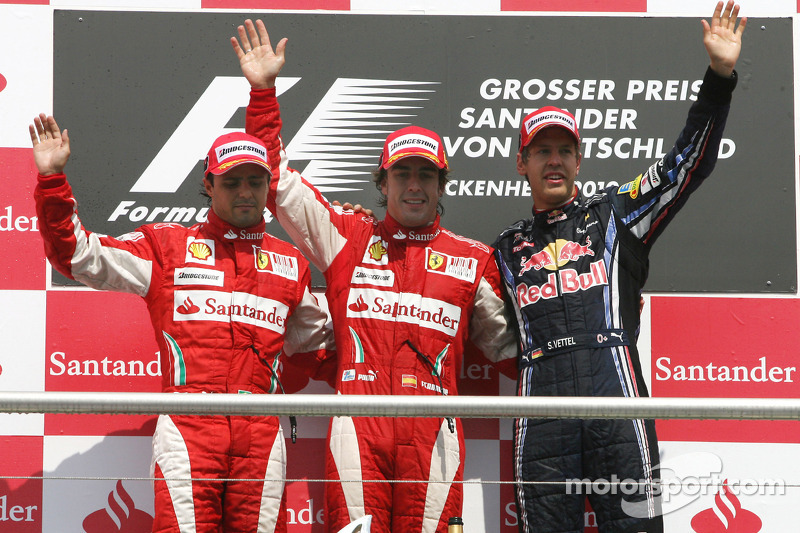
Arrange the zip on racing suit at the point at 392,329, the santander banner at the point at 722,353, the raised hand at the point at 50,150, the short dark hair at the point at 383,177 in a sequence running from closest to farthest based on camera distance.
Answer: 1. the raised hand at the point at 50,150
2. the zip on racing suit at the point at 392,329
3. the short dark hair at the point at 383,177
4. the santander banner at the point at 722,353

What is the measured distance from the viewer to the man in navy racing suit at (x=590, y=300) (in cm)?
244

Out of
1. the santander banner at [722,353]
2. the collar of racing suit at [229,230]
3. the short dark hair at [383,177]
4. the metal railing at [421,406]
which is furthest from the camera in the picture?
the santander banner at [722,353]

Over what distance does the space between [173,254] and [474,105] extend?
Answer: 3.77 feet

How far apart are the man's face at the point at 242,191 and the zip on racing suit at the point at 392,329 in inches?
1.8

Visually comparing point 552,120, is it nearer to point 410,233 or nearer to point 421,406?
point 410,233

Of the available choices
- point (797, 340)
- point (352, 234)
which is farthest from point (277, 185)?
point (797, 340)

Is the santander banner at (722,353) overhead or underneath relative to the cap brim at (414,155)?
underneath

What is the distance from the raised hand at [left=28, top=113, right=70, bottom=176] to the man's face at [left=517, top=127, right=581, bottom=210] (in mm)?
1316

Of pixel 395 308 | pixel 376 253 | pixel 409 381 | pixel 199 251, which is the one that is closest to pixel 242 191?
pixel 199 251

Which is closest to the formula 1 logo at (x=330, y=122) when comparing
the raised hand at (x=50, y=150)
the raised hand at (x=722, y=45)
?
the raised hand at (x=50, y=150)

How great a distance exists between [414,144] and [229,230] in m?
0.60

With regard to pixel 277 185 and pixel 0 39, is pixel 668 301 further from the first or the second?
pixel 0 39

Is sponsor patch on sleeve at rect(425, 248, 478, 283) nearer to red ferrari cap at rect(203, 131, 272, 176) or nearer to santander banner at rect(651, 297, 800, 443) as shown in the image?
red ferrari cap at rect(203, 131, 272, 176)

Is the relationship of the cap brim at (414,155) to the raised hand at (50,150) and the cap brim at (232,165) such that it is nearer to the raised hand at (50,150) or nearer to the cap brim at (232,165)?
the cap brim at (232,165)
